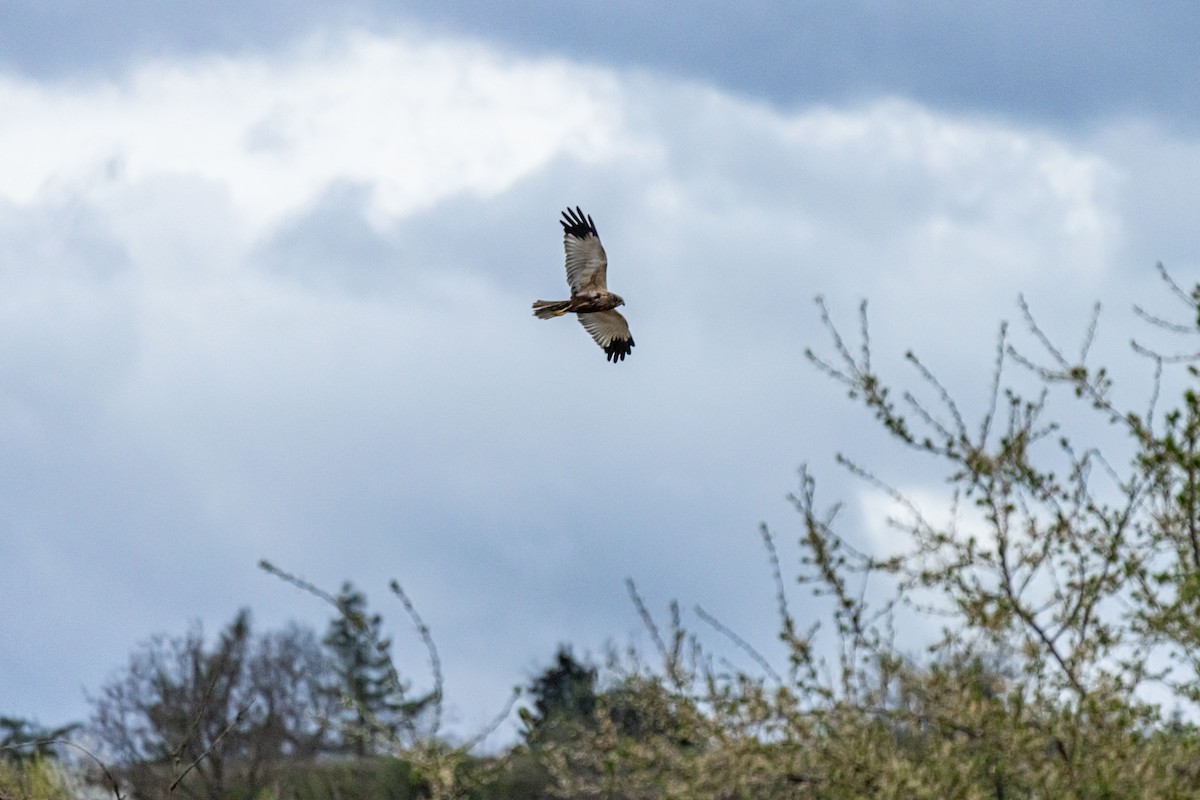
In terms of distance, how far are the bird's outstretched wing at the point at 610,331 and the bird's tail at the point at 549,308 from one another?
0.61 m

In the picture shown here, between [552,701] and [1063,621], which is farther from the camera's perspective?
[552,701]

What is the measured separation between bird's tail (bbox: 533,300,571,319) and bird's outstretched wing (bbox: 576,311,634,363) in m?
0.61

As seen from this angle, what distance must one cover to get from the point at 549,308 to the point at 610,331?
4.02 feet

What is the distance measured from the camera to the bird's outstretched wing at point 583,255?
46.5ft

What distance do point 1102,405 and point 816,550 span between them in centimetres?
148

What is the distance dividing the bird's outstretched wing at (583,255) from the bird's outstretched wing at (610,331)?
0.39 meters

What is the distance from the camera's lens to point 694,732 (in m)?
8.41

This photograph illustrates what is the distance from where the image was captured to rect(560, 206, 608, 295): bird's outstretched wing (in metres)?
14.2

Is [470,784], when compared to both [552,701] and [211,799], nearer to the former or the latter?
[552,701]

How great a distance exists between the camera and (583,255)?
1423cm

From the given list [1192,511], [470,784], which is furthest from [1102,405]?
[470,784]

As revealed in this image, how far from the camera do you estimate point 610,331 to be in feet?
48.3

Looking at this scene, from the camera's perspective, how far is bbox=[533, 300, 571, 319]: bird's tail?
13422 mm

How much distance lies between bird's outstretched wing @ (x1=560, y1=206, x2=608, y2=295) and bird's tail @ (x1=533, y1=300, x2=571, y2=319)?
303 millimetres
